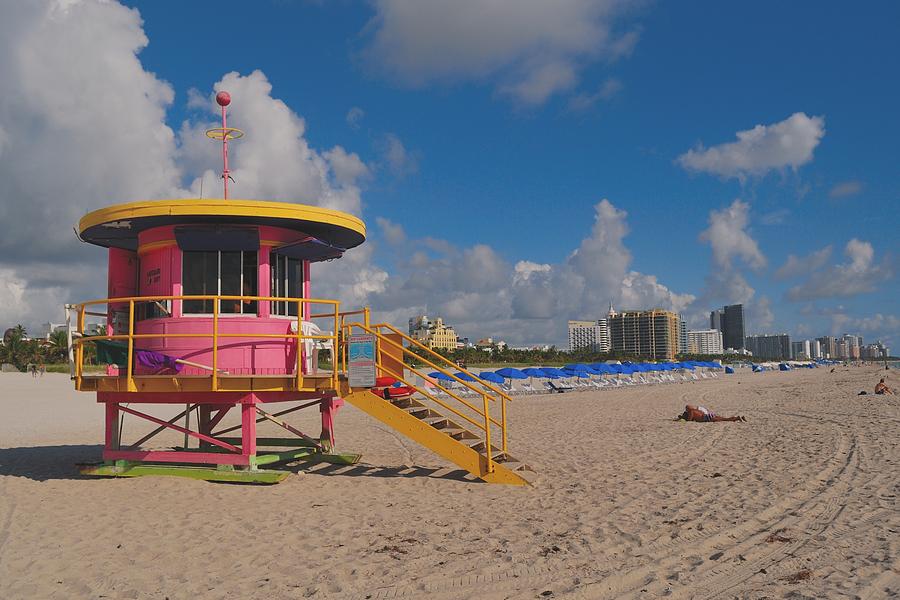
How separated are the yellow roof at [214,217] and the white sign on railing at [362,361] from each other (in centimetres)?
221

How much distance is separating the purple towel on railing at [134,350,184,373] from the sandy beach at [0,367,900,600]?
6.23 feet

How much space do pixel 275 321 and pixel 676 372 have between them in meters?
57.4

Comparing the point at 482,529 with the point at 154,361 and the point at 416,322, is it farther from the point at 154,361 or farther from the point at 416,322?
the point at 416,322

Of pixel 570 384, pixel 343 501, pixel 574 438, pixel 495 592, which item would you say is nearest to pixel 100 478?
pixel 343 501

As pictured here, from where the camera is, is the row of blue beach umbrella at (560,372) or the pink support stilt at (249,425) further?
the row of blue beach umbrella at (560,372)

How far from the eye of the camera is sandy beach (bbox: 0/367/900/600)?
623 centimetres

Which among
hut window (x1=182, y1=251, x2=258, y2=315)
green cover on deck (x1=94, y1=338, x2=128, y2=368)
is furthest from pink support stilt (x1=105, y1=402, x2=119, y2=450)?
hut window (x1=182, y1=251, x2=258, y2=315)

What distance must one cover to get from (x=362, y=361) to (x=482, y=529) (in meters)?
3.52

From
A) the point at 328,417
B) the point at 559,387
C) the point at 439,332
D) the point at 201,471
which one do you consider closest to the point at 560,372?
the point at 559,387

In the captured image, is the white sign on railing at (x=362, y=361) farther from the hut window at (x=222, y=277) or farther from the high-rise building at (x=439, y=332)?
the high-rise building at (x=439, y=332)

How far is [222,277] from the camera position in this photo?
37.0ft

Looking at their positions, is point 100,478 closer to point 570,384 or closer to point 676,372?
point 570,384

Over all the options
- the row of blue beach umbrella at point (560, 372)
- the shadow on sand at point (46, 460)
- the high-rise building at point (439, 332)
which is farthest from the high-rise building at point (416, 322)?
the shadow on sand at point (46, 460)

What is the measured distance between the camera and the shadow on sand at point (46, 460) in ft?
41.8
